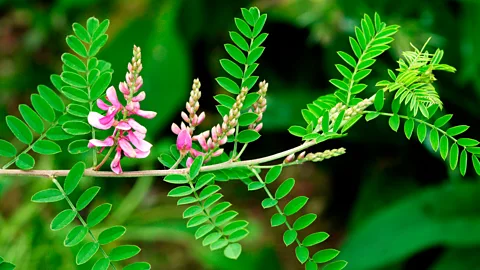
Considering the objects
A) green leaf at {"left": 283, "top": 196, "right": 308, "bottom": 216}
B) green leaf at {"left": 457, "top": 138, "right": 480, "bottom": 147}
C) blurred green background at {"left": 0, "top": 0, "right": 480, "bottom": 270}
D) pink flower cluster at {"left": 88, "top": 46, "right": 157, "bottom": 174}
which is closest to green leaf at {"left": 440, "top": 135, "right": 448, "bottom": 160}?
green leaf at {"left": 457, "top": 138, "right": 480, "bottom": 147}

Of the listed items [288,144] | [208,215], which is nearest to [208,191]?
[208,215]

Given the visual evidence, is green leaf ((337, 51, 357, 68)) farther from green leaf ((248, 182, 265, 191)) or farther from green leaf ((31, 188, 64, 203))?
green leaf ((31, 188, 64, 203))

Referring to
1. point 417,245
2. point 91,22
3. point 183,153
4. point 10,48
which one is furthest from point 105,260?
point 10,48

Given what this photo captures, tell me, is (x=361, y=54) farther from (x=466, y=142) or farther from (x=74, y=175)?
(x=74, y=175)

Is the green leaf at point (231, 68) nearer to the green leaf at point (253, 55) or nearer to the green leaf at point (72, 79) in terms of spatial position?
the green leaf at point (253, 55)

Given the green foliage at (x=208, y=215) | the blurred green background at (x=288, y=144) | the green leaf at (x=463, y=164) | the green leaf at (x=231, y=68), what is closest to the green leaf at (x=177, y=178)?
the green foliage at (x=208, y=215)

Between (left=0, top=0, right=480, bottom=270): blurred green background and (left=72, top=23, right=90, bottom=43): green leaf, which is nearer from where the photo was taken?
(left=72, top=23, right=90, bottom=43): green leaf
